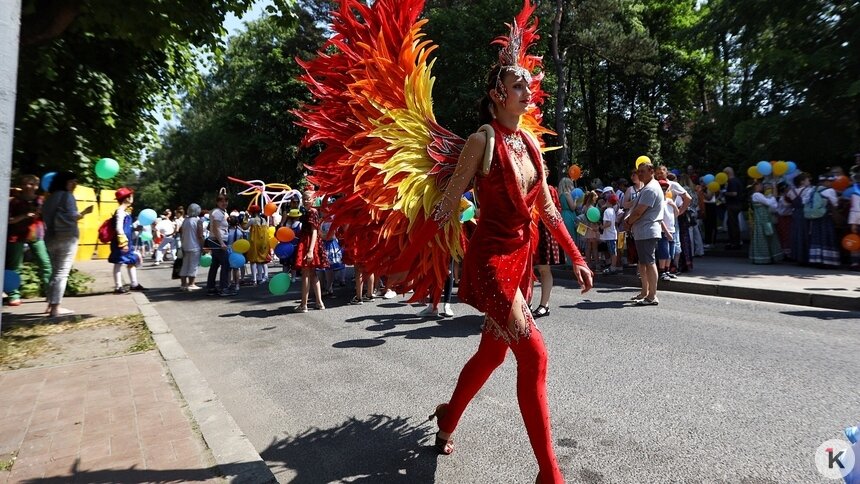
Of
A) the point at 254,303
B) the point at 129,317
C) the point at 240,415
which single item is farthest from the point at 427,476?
the point at 254,303

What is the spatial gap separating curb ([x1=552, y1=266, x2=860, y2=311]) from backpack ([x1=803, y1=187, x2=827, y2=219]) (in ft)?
11.0

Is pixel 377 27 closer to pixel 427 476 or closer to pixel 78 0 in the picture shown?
pixel 427 476

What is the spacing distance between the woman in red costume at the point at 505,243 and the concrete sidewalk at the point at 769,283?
6645 millimetres

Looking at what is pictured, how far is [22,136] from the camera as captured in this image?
7930 mm

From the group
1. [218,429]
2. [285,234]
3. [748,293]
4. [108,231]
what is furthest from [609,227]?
[108,231]

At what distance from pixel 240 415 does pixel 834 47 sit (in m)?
15.3

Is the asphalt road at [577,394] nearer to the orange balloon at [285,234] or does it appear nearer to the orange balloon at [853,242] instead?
the orange balloon at [285,234]

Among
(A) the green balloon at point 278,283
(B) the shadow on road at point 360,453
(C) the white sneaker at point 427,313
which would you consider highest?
(A) the green balloon at point 278,283

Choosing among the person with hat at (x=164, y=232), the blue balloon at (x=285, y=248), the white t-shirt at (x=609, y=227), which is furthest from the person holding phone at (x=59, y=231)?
the person with hat at (x=164, y=232)

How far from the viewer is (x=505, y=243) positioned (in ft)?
8.83

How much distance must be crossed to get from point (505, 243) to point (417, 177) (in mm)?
630

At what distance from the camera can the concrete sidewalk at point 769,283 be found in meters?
7.44

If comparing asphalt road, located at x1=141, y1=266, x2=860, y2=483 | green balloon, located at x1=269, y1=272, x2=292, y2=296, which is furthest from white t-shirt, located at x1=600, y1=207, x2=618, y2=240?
green balloon, located at x1=269, y1=272, x2=292, y2=296

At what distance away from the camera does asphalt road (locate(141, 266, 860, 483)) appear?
9.49 feet
